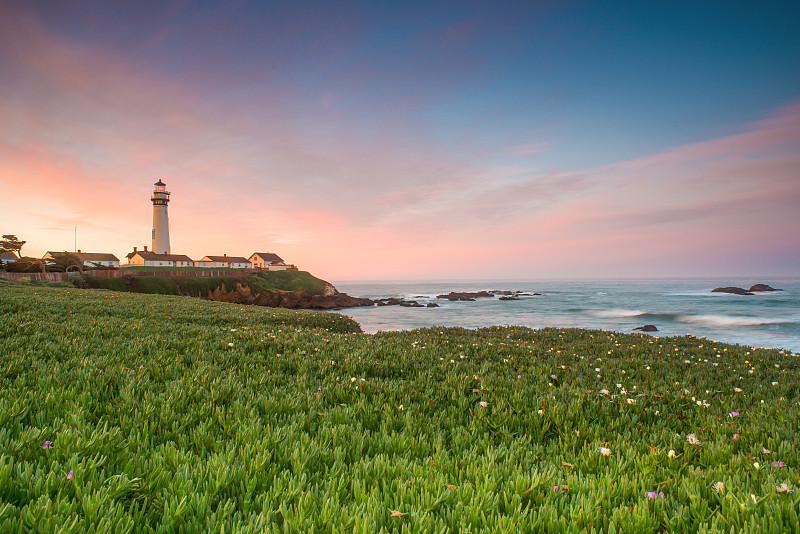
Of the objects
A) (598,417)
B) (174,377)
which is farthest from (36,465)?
(598,417)

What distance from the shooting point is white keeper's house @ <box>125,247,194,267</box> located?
8669 cm

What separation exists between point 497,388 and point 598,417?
1381 mm

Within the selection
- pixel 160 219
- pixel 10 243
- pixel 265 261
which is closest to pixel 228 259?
pixel 265 261

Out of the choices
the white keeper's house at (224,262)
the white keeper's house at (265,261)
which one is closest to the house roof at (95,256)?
the white keeper's house at (224,262)

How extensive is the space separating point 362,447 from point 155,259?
10049cm

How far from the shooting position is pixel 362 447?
129 inches

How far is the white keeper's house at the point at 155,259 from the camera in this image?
86688mm

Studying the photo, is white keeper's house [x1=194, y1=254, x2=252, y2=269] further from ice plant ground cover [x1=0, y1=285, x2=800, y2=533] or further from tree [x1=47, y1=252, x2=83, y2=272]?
ice plant ground cover [x1=0, y1=285, x2=800, y2=533]

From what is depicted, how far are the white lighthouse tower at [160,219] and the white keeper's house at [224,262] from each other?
95.6 ft

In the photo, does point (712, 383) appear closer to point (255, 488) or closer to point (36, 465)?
point (255, 488)

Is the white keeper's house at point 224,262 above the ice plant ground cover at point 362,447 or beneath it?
above

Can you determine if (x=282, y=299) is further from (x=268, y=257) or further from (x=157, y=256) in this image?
(x=268, y=257)

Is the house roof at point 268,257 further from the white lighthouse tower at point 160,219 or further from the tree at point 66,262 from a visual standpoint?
the tree at point 66,262

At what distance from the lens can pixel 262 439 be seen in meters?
3.22
